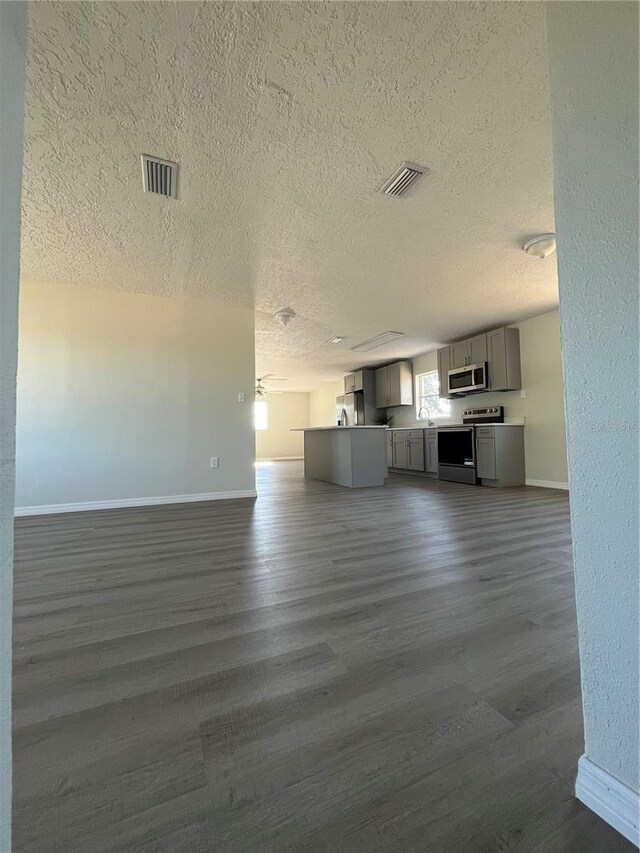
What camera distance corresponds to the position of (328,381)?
34.6 feet

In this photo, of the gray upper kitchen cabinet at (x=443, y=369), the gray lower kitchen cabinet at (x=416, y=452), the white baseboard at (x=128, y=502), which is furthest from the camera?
the gray lower kitchen cabinet at (x=416, y=452)

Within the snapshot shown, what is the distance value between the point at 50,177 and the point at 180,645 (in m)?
2.83

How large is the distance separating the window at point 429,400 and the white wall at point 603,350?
6113 millimetres

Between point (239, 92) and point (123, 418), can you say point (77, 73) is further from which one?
point (123, 418)

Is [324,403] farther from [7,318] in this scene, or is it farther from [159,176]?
[7,318]

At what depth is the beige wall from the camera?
35.9 ft

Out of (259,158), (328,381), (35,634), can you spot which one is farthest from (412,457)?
(35,634)

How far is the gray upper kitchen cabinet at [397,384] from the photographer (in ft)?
24.1

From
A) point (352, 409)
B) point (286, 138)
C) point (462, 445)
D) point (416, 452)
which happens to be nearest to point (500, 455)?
point (462, 445)

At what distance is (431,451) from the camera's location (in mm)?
6164

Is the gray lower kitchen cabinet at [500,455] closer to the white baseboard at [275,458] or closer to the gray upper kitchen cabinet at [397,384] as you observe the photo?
the gray upper kitchen cabinet at [397,384]

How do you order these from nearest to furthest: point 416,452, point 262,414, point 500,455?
point 500,455 < point 416,452 < point 262,414

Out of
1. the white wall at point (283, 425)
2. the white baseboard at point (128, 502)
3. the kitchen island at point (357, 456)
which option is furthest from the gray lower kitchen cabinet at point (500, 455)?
the white wall at point (283, 425)

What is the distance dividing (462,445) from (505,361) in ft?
4.72
